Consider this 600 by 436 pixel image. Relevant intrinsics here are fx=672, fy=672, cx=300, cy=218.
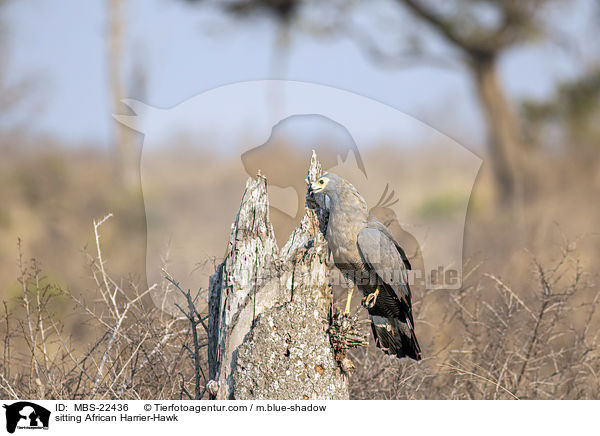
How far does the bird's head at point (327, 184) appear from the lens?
2.04 metres

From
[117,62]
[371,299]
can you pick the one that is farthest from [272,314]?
[117,62]

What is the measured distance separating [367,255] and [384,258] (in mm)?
64

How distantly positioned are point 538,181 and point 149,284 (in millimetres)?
10431

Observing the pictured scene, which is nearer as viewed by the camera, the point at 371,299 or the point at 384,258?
the point at 384,258

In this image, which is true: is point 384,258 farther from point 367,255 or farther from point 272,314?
point 272,314

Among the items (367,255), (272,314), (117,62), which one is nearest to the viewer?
(367,255)

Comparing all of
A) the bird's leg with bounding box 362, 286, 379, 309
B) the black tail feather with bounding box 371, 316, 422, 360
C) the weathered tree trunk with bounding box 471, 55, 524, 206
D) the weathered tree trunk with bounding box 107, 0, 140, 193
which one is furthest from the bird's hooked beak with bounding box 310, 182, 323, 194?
the weathered tree trunk with bounding box 107, 0, 140, 193

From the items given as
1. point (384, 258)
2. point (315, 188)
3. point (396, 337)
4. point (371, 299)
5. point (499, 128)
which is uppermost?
point (499, 128)

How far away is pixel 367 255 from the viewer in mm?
2041

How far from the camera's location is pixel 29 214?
11.7 meters

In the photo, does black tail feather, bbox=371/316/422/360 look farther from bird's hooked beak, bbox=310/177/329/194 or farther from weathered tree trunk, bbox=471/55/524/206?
weathered tree trunk, bbox=471/55/524/206
